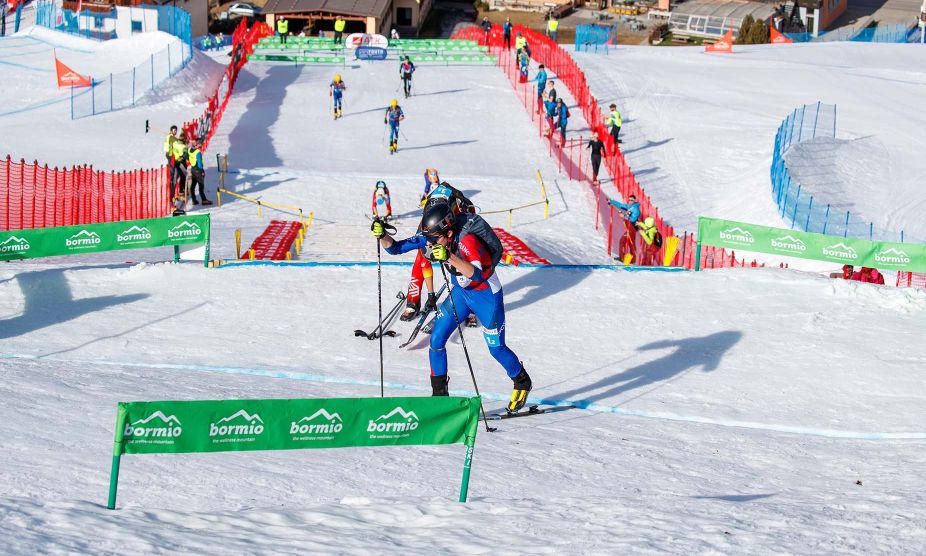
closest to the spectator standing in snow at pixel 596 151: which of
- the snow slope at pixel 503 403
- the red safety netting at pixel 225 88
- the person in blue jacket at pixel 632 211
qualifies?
the person in blue jacket at pixel 632 211

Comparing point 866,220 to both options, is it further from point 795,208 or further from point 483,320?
point 483,320

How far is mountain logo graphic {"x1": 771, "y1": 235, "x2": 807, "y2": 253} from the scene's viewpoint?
1593 centimetres

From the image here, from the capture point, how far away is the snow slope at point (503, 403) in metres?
7.35

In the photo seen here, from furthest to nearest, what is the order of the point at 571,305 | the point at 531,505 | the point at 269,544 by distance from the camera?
the point at 571,305
the point at 531,505
the point at 269,544

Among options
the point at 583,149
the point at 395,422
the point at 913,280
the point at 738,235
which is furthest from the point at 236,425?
the point at 583,149

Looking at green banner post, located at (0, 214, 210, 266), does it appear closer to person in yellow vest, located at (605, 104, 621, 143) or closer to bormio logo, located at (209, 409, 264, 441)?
bormio logo, located at (209, 409, 264, 441)

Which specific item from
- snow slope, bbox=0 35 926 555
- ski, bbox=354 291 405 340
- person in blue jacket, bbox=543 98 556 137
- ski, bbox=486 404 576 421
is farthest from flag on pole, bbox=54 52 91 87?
ski, bbox=486 404 576 421

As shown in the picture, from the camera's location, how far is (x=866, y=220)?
25.4 m

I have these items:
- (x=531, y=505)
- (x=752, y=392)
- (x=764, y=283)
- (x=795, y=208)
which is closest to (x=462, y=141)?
(x=795, y=208)

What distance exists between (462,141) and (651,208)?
27.3 ft

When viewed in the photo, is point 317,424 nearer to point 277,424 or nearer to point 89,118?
point 277,424

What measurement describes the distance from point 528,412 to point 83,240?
22.6ft

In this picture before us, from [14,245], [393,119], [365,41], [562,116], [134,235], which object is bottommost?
[14,245]

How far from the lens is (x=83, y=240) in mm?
14898
